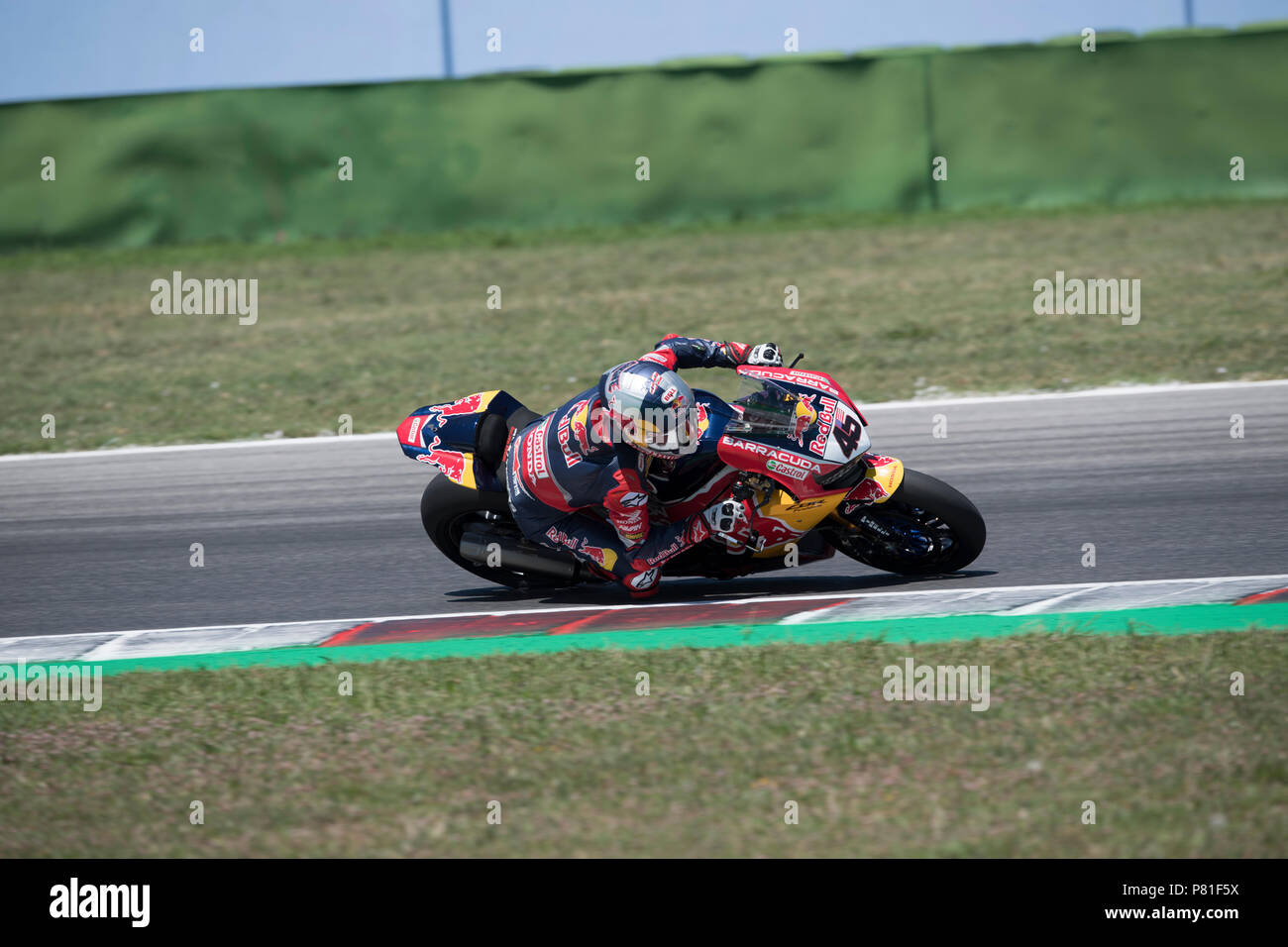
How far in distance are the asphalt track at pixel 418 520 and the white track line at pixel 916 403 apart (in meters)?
0.05

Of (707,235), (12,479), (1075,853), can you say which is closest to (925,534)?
(1075,853)

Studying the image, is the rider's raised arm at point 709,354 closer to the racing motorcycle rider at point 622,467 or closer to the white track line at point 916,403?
the racing motorcycle rider at point 622,467

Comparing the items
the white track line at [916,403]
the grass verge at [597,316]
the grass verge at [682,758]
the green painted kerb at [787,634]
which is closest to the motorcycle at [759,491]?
the green painted kerb at [787,634]

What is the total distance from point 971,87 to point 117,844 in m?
16.4

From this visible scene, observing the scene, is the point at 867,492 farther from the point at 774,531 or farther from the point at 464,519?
the point at 464,519

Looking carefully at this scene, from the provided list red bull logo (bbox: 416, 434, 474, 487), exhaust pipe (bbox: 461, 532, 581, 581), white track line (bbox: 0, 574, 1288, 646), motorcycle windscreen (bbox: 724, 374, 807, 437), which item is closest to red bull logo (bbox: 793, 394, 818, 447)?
motorcycle windscreen (bbox: 724, 374, 807, 437)

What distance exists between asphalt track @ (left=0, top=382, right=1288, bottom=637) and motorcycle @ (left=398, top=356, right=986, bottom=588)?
0.25 m

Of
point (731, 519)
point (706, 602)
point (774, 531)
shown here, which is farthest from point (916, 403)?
point (731, 519)

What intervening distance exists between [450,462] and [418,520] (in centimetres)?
195

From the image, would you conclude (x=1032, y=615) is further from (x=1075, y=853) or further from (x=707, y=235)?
(x=707, y=235)

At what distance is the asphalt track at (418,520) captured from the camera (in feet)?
22.9

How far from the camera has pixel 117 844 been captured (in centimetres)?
440

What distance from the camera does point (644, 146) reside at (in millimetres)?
18359

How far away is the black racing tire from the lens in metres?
6.66
